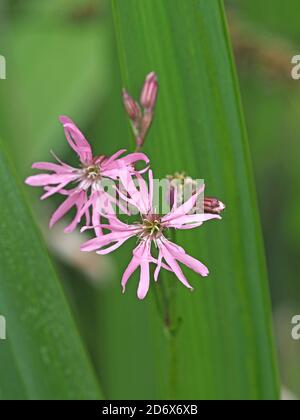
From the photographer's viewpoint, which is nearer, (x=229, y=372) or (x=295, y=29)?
(x=229, y=372)

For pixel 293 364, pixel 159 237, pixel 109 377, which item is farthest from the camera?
pixel 293 364

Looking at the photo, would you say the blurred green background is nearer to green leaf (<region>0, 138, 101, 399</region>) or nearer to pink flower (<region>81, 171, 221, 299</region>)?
green leaf (<region>0, 138, 101, 399</region>)

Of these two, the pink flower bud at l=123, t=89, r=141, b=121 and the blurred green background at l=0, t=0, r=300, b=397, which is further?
the blurred green background at l=0, t=0, r=300, b=397

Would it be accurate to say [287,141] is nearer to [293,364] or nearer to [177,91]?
[293,364]

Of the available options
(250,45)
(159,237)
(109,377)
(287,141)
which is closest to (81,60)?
(250,45)

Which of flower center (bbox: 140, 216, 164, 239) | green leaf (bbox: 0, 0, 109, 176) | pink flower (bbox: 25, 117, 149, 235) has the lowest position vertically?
flower center (bbox: 140, 216, 164, 239)

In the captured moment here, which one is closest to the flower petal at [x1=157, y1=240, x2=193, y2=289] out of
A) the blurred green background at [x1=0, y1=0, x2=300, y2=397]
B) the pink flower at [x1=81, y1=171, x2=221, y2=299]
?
the pink flower at [x1=81, y1=171, x2=221, y2=299]
